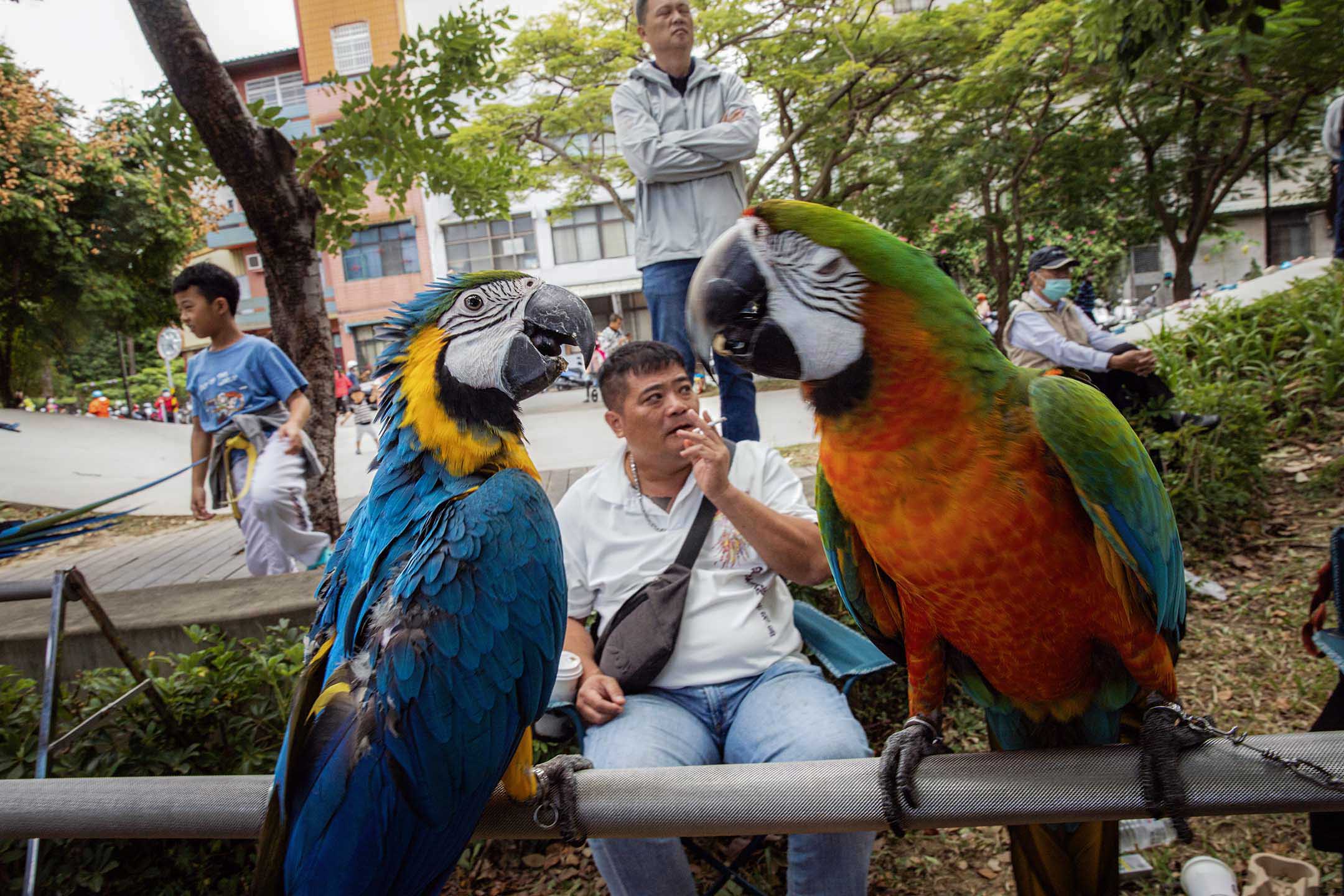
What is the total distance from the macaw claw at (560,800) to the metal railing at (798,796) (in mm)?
14

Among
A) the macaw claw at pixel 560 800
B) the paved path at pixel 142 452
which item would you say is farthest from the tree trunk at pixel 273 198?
the macaw claw at pixel 560 800

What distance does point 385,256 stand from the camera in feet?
91.8

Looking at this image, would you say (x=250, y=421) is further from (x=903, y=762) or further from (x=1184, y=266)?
(x=1184, y=266)

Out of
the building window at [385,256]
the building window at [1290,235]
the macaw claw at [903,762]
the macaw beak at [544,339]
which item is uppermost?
the building window at [385,256]

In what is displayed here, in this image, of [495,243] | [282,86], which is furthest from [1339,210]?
[282,86]

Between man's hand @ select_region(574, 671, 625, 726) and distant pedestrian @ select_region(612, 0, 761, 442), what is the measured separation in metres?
1.46

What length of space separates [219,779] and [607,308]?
97.9 ft

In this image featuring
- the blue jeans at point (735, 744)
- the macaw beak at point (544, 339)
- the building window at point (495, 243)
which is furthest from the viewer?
the building window at point (495, 243)

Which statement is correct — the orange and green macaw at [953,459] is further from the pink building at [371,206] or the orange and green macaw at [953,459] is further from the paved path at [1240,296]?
the pink building at [371,206]

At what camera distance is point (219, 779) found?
1136mm

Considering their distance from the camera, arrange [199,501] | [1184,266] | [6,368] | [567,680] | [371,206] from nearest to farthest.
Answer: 1. [567,680]
2. [199,501]
3. [1184,266]
4. [6,368]
5. [371,206]

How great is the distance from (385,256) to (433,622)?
29723 millimetres

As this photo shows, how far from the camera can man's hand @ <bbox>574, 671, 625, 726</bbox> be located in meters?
1.93

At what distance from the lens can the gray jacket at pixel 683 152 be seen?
3.02 meters
